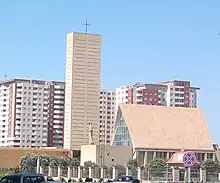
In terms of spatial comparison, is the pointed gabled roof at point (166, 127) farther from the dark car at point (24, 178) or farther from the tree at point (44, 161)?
the dark car at point (24, 178)

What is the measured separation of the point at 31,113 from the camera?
132 metres

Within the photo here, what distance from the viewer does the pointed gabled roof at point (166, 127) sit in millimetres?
88688

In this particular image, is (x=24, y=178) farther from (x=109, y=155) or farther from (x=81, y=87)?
(x=81, y=87)

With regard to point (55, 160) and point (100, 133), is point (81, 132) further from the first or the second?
point (55, 160)

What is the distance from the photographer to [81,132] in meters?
108

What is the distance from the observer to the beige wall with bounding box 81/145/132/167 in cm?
8425

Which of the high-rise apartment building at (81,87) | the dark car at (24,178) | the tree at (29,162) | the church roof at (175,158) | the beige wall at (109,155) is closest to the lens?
the dark car at (24,178)

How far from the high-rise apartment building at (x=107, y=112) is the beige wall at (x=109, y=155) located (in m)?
37.0

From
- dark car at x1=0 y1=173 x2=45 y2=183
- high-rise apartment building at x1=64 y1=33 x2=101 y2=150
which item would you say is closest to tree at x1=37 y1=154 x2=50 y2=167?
high-rise apartment building at x1=64 y1=33 x2=101 y2=150

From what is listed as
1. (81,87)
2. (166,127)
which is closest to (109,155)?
(166,127)

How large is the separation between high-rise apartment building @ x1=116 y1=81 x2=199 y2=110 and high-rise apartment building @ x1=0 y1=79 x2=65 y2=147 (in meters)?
14.9

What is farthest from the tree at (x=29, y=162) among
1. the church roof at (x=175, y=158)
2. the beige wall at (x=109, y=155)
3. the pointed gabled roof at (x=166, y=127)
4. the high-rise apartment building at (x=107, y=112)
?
the high-rise apartment building at (x=107, y=112)

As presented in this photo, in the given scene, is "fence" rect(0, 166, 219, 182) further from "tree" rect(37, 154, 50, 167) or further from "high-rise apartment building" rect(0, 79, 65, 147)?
"high-rise apartment building" rect(0, 79, 65, 147)

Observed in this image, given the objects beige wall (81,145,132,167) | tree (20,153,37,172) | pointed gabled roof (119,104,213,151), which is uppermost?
pointed gabled roof (119,104,213,151)
